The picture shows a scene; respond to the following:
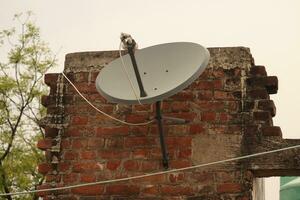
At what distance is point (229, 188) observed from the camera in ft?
11.7

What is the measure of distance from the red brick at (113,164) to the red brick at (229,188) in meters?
0.80

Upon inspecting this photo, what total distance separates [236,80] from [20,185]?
9.79m

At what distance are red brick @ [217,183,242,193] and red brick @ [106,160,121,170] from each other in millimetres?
804

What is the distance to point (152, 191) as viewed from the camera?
12.0 feet

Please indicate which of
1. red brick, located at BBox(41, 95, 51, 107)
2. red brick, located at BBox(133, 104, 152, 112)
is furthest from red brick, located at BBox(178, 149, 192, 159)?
red brick, located at BBox(41, 95, 51, 107)

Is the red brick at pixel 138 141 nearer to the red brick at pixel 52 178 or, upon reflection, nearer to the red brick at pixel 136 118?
the red brick at pixel 136 118

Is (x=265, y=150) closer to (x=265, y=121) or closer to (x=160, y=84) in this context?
(x=265, y=121)

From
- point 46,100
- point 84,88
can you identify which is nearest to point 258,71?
point 84,88

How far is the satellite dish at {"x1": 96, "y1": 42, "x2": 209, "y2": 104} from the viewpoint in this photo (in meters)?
3.36

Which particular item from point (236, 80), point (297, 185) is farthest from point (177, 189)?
point (297, 185)

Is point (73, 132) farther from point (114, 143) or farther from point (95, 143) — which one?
point (114, 143)

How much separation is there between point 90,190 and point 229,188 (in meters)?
1.07

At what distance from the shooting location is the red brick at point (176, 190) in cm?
362

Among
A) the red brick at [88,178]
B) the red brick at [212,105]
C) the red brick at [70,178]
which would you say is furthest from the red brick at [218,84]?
the red brick at [70,178]
